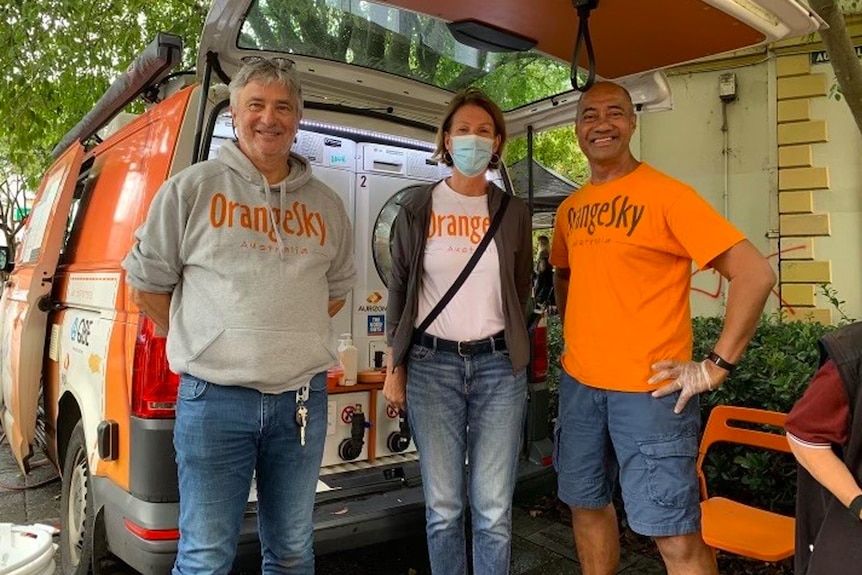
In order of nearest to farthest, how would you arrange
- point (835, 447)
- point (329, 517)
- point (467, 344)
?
point (835, 447) → point (467, 344) → point (329, 517)

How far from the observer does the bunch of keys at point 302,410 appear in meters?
2.14

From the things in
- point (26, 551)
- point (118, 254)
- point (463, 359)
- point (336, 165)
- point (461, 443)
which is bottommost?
point (26, 551)

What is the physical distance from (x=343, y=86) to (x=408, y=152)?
A: 79 centimetres

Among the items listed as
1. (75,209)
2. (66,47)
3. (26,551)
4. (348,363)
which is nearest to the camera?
(26,551)

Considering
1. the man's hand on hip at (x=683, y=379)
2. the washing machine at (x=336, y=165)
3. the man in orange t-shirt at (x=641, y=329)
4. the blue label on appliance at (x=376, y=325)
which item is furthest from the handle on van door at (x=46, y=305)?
the man's hand on hip at (x=683, y=379)

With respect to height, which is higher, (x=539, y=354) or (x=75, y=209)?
(x=75, y=209)

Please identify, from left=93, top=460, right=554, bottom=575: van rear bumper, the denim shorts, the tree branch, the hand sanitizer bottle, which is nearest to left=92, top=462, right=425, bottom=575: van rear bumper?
left=93, top=460, right=554, bottom=575: van rear bumper

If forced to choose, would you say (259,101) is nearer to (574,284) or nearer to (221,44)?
(221,44)

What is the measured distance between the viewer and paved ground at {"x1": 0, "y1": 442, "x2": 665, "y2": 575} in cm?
360

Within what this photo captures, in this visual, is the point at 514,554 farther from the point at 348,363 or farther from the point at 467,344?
the point at 467,344

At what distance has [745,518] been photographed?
2.79 metres

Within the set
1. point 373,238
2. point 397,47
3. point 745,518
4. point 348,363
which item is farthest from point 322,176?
A: point 745,518

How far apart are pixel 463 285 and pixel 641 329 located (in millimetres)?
639

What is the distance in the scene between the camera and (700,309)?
8000 mm
